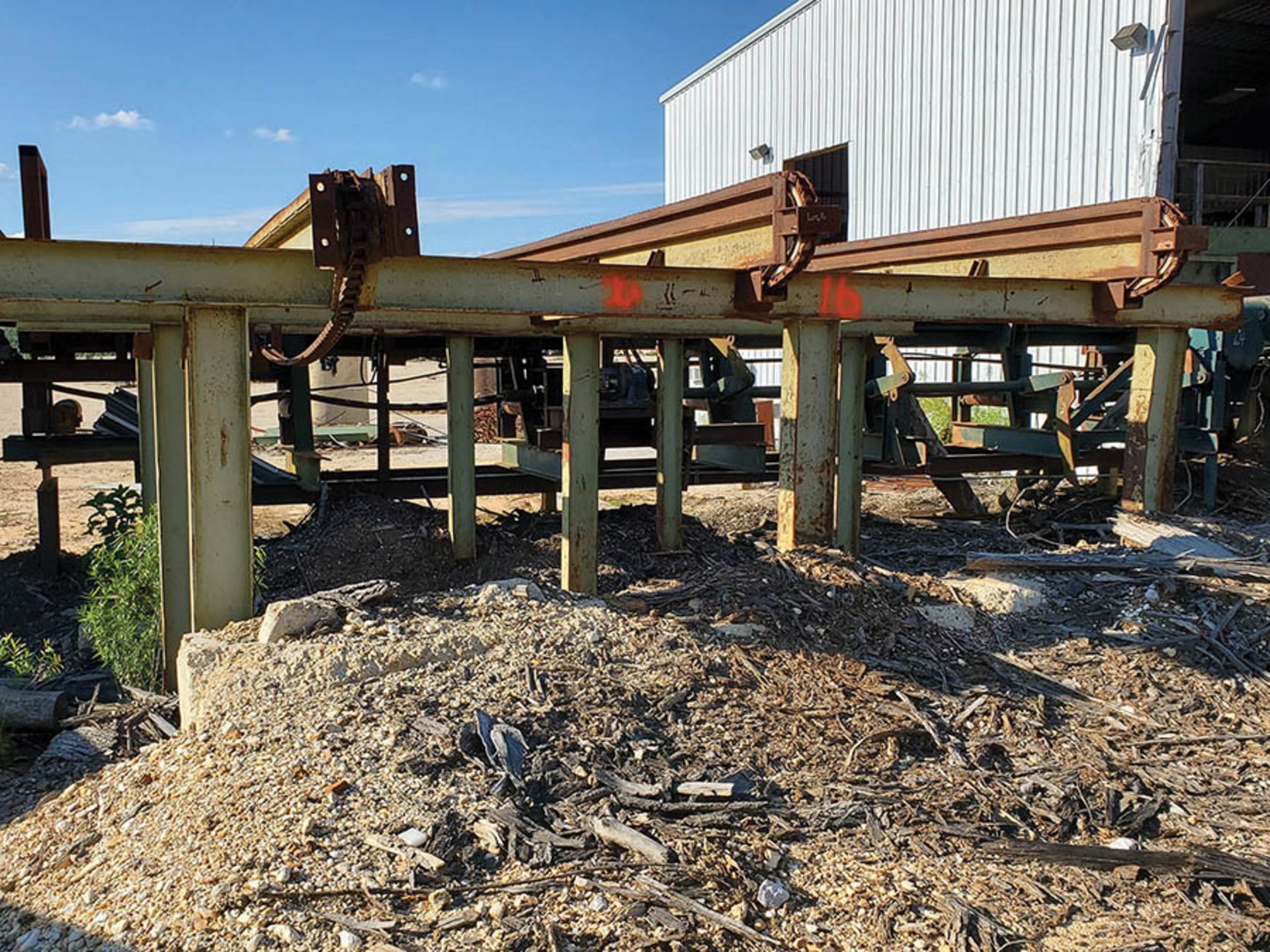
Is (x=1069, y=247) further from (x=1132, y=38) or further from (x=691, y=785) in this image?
(x=1132, y=38)

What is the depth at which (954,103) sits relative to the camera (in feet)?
43.5

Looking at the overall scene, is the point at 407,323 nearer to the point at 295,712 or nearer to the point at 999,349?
the point at 295,712

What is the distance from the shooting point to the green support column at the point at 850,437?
696cm

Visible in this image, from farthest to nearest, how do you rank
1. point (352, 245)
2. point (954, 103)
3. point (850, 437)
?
point (954, 103), point (850, 437), point (352, 245)

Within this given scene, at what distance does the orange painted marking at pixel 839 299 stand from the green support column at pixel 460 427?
281 centimetres

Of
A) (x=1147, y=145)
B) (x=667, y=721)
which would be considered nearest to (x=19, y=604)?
(x=667, y=721)

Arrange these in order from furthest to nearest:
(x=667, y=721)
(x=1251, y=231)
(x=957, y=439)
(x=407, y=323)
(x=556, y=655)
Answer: (x=1251, y=231)
(x=957, y=439)
(x=407, y=323)
(x=556, y=655)
(x=667, y=721)

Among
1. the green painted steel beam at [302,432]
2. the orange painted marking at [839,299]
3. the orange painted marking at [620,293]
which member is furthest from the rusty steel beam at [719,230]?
the green painted steel beam at [302,432]

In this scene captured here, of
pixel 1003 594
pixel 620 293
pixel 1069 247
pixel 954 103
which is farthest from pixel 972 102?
pixel 620 293

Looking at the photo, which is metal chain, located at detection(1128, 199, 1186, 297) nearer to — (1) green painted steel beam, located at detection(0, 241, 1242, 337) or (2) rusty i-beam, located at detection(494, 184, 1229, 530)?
(2) rusty i-beam, located at detection(494, 184, 1229, 530)

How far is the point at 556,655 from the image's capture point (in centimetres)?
424

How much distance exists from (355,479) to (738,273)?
16.2 feet

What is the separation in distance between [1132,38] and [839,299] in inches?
290

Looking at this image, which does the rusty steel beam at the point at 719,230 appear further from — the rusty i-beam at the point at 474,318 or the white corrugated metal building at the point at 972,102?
the white corrugated metal building at the point at 972,102
